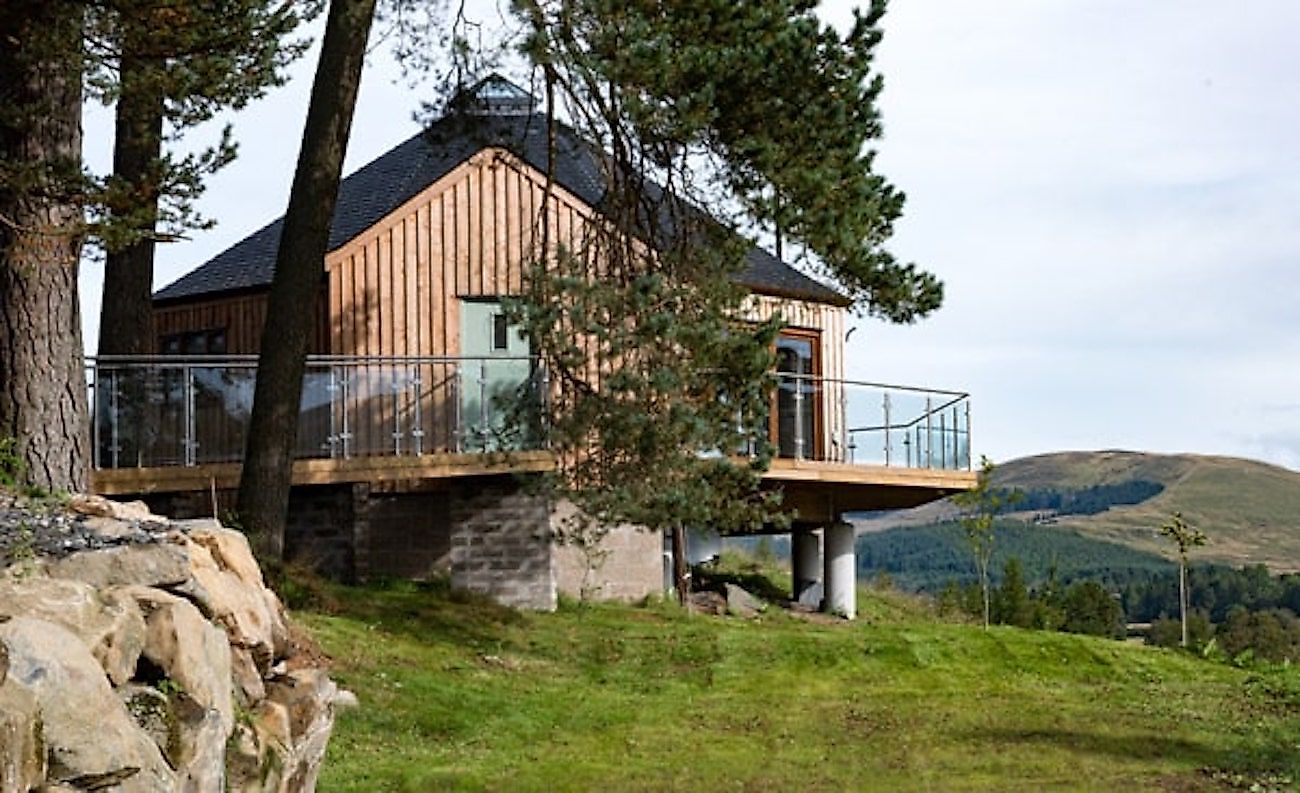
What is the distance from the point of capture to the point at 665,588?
23.9 metres

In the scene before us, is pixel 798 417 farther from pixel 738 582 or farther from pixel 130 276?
pixel 130 276

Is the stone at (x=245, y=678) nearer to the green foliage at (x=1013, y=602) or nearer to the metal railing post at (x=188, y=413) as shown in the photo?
the metal railing post at (x=188, y=413)

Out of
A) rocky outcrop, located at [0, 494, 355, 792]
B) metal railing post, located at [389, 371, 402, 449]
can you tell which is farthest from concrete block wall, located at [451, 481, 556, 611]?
rocky outcrop, located at [0, 494, 355, 792]

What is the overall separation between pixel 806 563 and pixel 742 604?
215 centimetres

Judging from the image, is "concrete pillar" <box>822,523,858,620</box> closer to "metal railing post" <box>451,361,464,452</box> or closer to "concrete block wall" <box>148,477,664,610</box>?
"concrete block wall" <box>148,477,664,610</box>

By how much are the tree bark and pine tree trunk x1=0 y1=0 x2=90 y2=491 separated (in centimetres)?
246

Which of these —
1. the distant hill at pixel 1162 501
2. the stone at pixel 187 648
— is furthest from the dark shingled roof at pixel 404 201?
the distant hill at pixel 1162 501

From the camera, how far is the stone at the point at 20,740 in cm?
672

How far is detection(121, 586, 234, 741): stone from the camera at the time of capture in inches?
342

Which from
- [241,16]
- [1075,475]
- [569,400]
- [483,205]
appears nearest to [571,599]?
[569,400]

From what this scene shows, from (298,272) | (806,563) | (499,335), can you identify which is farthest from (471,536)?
(806,563)

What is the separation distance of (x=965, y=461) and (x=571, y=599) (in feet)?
19.4

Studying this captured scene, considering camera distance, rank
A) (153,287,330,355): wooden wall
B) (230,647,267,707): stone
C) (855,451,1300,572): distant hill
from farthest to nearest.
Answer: (855,451,1300,572): distant hill
(153,287,330,355): wooden wall
(230,647,267,707): stone

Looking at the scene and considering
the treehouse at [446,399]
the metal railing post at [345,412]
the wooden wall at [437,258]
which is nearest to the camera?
the treehouse at [446,399]
